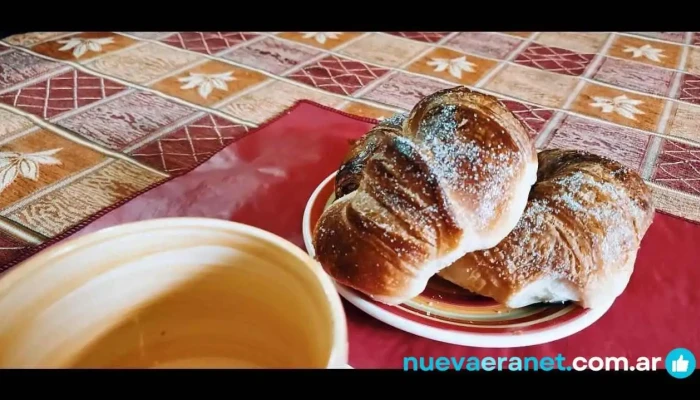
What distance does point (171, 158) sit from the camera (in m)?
0.69

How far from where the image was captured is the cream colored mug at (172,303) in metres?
0.27

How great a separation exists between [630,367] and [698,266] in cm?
15

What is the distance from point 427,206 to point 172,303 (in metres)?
0.19

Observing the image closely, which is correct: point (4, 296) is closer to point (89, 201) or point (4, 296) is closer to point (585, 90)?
point (89, 201)

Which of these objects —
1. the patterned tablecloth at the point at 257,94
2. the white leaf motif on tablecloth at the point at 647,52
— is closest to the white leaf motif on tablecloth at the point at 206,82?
the patterned tablecloth at the point at 257,94

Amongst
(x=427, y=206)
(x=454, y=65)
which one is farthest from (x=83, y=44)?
(x=427, y=206)

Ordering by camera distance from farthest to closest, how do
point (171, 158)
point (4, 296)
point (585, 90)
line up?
point (585, 90), point (171, 158), point (4, 296)

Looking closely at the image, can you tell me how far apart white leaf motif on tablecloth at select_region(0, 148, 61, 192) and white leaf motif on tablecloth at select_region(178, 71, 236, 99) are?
0.22 metres

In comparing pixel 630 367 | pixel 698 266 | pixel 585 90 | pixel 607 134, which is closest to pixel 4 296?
pixel 630 367

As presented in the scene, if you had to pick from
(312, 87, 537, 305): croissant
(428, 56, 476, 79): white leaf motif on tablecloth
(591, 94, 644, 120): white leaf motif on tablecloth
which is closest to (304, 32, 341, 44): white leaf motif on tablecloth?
(428, 56, 476, 79): white leaf motif on tablecloth

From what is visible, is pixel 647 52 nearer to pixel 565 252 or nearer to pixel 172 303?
pixel 565 252

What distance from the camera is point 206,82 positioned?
0.88 metres

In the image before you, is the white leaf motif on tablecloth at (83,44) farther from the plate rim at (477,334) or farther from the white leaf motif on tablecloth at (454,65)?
the plate rim at (477,334)

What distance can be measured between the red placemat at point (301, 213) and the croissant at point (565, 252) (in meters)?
0.04
